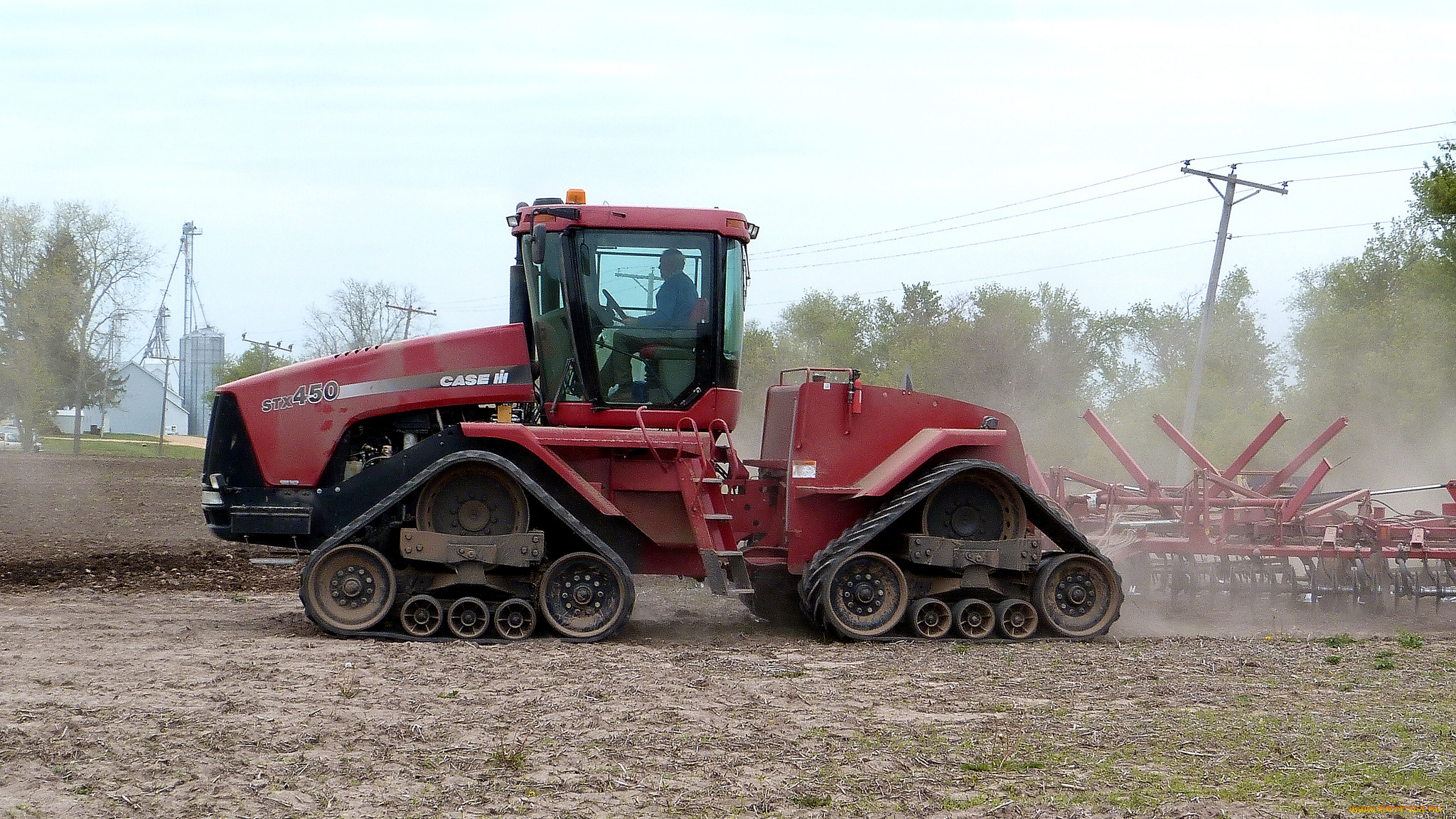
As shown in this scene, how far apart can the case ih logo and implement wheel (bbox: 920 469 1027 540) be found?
309 centimetres

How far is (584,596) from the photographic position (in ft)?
27.5

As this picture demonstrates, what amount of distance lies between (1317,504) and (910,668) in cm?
786

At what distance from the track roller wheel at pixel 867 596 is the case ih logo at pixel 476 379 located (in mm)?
2668

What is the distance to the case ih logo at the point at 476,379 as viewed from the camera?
8.76 meters

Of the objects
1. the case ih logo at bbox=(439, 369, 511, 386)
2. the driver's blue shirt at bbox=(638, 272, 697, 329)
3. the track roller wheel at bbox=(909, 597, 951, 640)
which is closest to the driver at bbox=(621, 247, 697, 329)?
the driver's blue shirt at bbox=(638, 272, 697, 329)

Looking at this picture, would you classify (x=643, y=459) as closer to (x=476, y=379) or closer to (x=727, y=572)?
(x=727, y=572)

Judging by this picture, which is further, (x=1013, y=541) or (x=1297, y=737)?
(x=1013, y=541)

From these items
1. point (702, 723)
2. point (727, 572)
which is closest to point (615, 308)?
point (727, 572)

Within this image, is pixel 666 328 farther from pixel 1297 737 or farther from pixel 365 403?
pixel 1297 737

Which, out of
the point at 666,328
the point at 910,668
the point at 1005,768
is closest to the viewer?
the point at 1005,768

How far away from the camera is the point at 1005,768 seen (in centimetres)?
498

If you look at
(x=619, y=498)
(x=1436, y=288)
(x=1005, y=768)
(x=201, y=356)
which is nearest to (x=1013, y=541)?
(x=619, y=498)

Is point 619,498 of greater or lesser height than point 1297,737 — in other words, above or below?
above

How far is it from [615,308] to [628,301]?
11 centimetres
